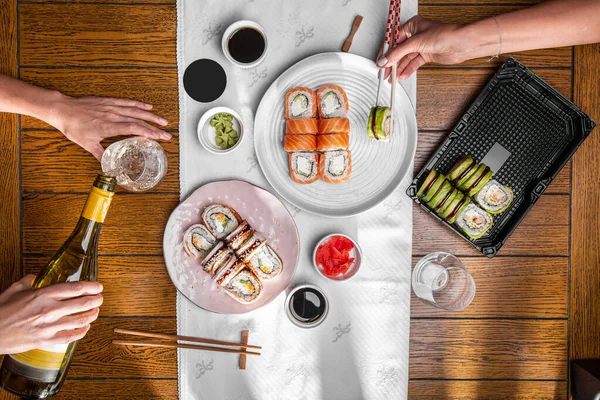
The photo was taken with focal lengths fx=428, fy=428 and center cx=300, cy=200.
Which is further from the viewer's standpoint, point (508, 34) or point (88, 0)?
point (88, 0)

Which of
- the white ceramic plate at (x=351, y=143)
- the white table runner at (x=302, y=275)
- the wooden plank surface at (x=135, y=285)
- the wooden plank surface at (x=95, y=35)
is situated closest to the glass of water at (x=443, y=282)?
the white table runner at (x=302, y=275)

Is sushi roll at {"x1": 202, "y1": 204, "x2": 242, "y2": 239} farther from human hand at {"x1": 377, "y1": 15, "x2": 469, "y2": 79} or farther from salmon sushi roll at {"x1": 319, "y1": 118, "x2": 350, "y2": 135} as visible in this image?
human hand at {"x1": 377, "y1": 15, "x2": 469, "y2": 79}

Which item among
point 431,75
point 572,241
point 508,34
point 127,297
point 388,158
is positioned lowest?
point 127,297

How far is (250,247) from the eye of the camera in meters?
1.62

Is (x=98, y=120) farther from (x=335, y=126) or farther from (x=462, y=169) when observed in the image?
(x=462, y=169)

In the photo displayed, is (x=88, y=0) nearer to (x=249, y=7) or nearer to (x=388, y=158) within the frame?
(x=249, y=7)

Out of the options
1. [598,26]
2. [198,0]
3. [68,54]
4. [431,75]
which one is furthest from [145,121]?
[598,26]

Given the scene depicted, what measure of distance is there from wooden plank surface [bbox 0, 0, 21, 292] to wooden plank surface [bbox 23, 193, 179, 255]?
45 millimetres

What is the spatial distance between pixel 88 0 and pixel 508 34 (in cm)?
163

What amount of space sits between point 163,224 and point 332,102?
82 centimetres

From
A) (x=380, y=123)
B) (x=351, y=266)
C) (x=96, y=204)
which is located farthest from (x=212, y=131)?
(x=351, y=266)

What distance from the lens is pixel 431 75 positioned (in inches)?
67.0

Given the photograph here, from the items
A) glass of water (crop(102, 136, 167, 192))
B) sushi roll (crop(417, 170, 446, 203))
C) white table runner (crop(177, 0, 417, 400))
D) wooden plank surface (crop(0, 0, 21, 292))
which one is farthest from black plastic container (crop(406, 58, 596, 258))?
wooden plank surface (crop(0, 0, 21, 292))

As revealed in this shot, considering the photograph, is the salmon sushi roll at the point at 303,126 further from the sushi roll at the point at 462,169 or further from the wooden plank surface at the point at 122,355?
the wooden plank surface at the point at 122,355
